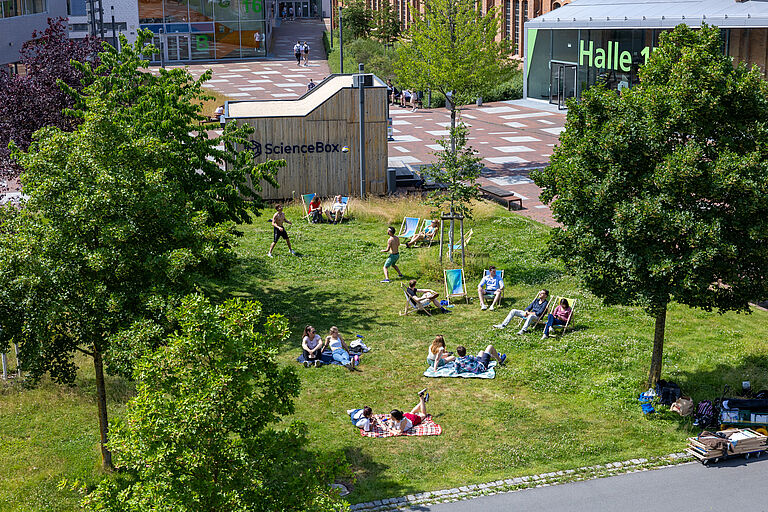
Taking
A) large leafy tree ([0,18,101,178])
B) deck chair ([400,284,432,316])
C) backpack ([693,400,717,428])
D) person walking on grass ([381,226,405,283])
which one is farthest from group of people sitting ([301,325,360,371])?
large leafy tree ([0,18,101,178])

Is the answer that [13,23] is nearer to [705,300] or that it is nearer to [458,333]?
[458,333]

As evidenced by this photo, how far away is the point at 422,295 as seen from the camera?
20219 mm

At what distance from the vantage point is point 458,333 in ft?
61.4

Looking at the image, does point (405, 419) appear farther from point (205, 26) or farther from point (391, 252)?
point (205, 26)

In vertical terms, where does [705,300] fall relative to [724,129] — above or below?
below

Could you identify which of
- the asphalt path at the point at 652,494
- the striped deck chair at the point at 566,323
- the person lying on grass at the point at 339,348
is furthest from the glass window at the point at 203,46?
the asphalt path at the point at 652,494

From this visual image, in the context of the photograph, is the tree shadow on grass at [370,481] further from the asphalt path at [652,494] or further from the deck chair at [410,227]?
the deck chair at [410,227]

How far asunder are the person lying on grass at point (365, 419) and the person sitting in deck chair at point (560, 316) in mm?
4996

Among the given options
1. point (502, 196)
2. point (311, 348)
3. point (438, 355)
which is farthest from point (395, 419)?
point (502, 196)

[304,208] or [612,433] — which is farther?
[304,208]

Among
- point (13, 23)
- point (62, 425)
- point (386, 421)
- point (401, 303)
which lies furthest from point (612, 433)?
point (13, 23)

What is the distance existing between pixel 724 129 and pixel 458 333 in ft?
22.6

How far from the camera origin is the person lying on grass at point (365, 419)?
1450 cm

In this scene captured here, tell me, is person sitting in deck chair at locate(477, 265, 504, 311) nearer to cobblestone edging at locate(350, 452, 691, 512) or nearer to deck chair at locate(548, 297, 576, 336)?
deck chair at locate(548, 297, 576, 336)
